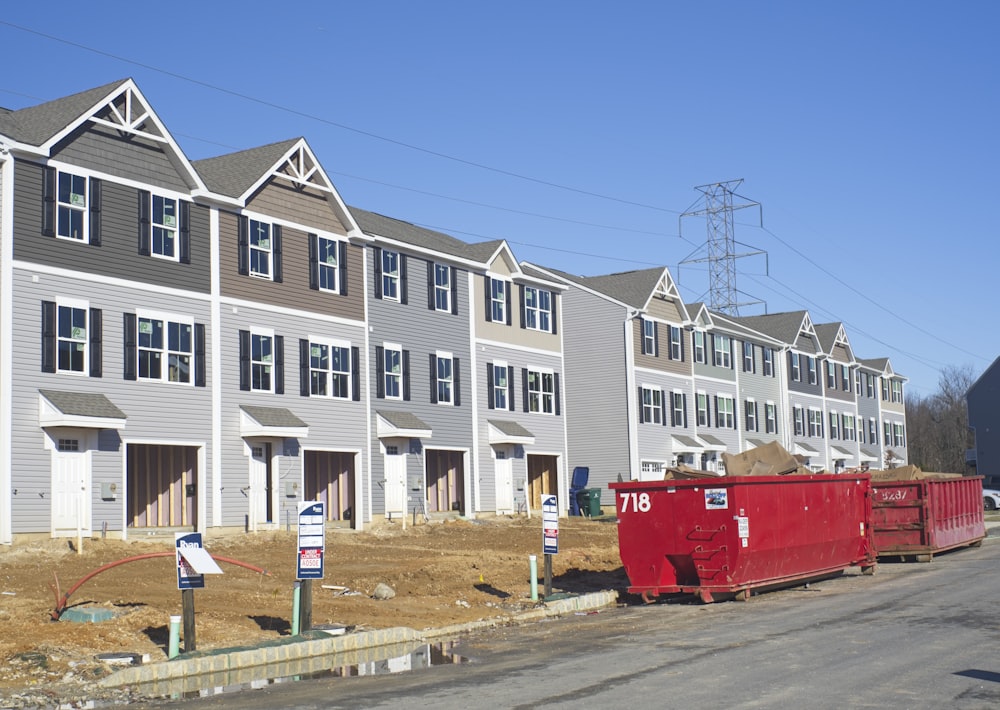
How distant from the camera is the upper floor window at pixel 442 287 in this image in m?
40.1

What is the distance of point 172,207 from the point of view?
98.1 ft

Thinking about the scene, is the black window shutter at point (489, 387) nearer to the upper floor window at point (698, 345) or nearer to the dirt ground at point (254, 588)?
the dirt ground at point (254, 588)

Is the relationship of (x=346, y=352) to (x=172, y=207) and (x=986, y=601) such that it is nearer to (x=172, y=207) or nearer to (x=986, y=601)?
(x=172, y=207)

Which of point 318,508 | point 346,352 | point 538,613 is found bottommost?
point 538,613

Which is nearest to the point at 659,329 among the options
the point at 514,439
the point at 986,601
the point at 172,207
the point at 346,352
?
the point at 514,439

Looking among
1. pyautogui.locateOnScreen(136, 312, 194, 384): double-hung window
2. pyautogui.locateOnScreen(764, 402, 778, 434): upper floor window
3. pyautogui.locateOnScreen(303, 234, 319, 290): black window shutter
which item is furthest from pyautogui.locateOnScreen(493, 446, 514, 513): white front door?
pyautogui.locateOnScreen(764, 402, 778, 434): upper floor window

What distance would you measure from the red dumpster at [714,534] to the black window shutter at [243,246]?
1486 centimetres

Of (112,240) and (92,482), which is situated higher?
(112,240)

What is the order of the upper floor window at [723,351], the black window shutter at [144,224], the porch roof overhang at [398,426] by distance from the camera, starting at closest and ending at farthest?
the black window shutter at [144,224] < the porch roof overhang at [398,426] < the upper floor window at [723,351]

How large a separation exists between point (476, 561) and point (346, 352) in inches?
469

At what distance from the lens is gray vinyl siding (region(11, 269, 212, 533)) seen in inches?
1011

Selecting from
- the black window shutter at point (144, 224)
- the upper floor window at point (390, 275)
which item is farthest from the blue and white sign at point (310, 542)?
the upper floor window at point (390, 275)

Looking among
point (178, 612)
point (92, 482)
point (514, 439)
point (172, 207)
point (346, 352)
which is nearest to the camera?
point (178, 612)

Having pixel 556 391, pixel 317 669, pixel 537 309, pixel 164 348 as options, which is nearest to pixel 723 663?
pixel 317 669
